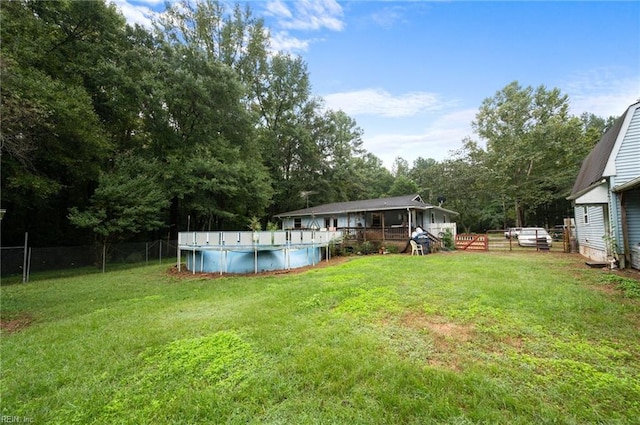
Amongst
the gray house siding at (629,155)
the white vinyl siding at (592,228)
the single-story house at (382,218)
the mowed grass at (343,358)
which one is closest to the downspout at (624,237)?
the gray house siding at (629,155)

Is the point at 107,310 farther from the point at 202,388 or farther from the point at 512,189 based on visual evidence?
the point at 512,189

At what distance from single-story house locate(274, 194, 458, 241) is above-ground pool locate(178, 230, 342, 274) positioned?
244 inches

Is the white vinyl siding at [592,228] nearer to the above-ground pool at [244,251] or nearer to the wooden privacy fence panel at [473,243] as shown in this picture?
the wooden privacy fence panel at [473,243]

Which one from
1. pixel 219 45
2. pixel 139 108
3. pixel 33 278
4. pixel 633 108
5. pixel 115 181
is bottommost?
pixel 33 278

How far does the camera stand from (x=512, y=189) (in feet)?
88.7

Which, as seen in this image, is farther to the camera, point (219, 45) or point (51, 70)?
point (219, 45)

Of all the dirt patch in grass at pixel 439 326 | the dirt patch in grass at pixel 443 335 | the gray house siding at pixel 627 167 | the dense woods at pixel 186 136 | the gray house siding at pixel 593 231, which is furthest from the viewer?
the dense woods at pixel 186 136

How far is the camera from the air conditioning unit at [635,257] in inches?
319

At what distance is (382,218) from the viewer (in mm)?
16453

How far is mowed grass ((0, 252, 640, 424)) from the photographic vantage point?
100 inches

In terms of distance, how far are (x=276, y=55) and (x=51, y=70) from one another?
20.1 metres

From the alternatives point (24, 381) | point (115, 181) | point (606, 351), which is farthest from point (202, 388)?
point (115, 181)

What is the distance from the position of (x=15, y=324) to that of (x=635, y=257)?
16982mm

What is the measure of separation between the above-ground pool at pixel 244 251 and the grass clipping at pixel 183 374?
718 centimetres
